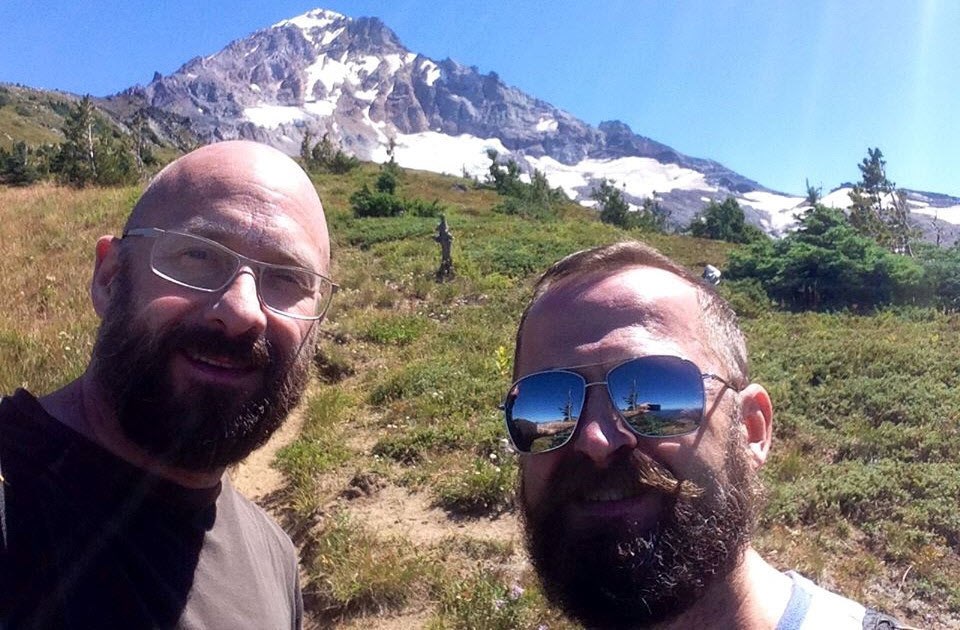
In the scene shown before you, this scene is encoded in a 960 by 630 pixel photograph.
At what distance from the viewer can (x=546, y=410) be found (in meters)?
1.74

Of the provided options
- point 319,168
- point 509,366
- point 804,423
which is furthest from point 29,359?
point 319,168

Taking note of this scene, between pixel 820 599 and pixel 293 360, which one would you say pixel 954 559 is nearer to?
pixel 820 599

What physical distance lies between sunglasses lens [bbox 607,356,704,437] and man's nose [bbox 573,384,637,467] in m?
0.02

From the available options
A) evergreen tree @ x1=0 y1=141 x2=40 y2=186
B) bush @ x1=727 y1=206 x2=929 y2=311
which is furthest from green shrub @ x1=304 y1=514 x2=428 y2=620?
evergreen tree @ x1=0 y1=141 x2=40 y2=186

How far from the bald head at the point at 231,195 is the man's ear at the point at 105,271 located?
8cm

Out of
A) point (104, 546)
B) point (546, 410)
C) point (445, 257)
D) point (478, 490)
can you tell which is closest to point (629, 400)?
point (546, 410)

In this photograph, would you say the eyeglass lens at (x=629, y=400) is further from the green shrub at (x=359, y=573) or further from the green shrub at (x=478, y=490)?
the green shrub at (x=478, y=490)

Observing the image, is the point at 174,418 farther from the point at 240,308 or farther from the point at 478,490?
the point at 478,490

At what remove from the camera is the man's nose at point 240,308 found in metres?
1.71

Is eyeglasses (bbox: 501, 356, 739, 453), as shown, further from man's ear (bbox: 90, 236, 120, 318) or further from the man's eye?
man's ear (bbox: 90, 236, 120, 318)

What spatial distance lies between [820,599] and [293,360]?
137 cm

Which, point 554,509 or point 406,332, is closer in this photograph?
point 554,509

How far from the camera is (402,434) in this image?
6098 millimetres

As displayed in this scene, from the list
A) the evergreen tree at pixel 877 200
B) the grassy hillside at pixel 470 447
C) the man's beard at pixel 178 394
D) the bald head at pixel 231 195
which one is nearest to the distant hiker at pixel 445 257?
the grassy hillside at pixel 470 447
